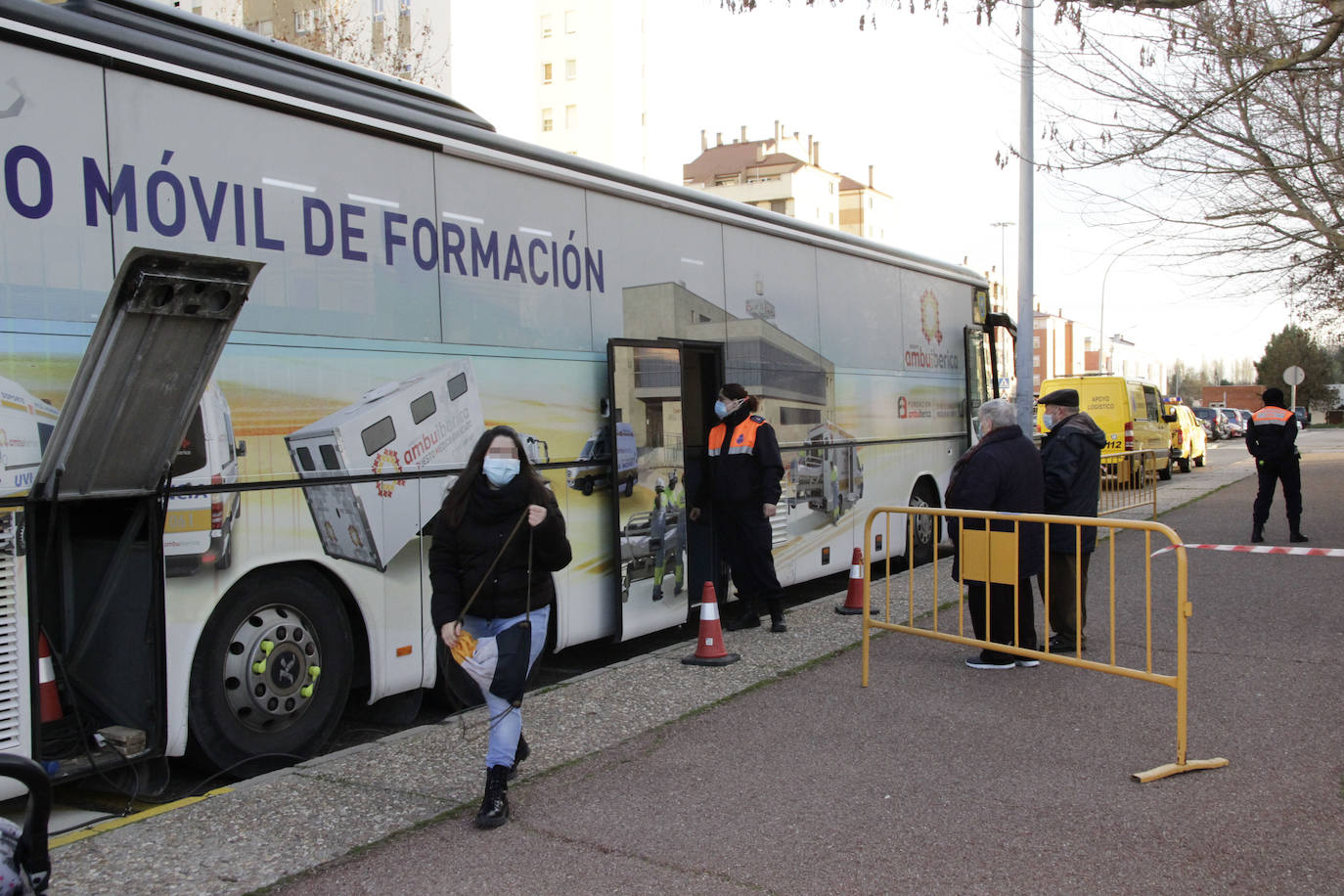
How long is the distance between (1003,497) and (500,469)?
3.79 meters

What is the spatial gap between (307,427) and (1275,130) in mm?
13348

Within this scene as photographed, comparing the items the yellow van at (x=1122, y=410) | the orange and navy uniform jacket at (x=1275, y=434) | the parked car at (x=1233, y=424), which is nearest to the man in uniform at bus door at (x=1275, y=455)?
the orange and navy uniform jacket at (x=1275, y=434)

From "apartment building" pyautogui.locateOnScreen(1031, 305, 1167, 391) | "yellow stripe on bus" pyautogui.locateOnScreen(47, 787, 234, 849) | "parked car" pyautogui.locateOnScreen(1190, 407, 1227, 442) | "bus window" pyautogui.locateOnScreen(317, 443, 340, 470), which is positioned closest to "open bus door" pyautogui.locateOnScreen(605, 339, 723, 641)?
"bus window" pyautogui.locateOnScreen(317, 443, 340, 470)

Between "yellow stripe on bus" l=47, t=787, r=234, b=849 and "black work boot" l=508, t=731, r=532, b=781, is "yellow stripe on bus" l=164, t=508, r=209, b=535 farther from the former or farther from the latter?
"black work boot" l=508, t=731, r=532, b=781

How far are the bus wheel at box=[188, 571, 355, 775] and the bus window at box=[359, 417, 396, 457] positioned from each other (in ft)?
2.27

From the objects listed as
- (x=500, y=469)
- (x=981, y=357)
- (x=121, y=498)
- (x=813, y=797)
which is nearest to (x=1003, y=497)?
(x=813, y=797)

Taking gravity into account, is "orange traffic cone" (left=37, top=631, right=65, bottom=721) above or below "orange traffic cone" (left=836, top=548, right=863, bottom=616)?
above

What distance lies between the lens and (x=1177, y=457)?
29.8 metres

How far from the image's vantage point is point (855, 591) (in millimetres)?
8812

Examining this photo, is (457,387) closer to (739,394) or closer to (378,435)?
(378,435)

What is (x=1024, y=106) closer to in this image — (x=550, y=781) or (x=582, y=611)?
(x=582, y=611)

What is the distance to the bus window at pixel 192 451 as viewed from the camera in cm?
469

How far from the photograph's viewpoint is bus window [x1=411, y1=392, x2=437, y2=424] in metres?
5.77

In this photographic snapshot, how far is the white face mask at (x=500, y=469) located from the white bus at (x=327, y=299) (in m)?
1.18
